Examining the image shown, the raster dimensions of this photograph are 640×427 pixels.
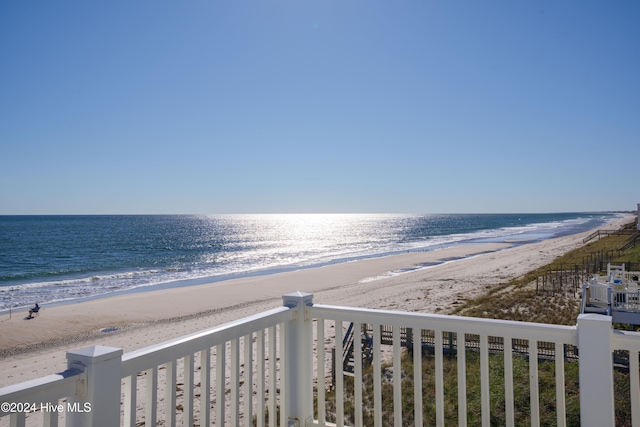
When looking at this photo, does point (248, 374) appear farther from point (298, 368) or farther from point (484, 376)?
point (484, 376)

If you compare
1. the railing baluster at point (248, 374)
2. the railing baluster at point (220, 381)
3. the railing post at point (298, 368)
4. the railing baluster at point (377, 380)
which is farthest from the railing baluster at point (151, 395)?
the railing baluster at point (377, 380)

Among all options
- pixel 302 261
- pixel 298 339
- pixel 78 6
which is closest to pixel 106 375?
pixel 298 339

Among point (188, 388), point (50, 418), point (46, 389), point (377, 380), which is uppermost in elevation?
point (46, 389)

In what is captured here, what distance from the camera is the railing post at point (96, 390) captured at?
165 centimetres

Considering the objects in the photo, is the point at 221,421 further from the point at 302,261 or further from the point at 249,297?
the point at 302,261

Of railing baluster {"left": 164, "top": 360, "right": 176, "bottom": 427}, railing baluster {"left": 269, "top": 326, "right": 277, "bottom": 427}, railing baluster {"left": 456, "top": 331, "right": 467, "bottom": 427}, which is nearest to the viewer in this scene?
railing baluster {"left": 164, "top": 360, "right": 176, "bottom": 427}

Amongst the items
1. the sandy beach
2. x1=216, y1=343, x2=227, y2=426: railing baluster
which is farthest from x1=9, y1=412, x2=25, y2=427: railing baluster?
the sandy beach

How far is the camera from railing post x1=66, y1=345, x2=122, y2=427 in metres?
1.65

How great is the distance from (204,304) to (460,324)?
60.4ft

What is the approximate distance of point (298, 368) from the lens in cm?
299

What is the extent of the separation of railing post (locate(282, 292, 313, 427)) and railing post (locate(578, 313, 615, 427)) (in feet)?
5.26

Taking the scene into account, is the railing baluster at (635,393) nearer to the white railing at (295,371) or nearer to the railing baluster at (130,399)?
the white railing at (295,371)

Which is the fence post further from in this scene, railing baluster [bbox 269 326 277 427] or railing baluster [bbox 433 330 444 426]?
railing baluster [bbox 433 330 444 426]

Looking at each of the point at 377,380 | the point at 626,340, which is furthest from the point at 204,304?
the point at 626,340
